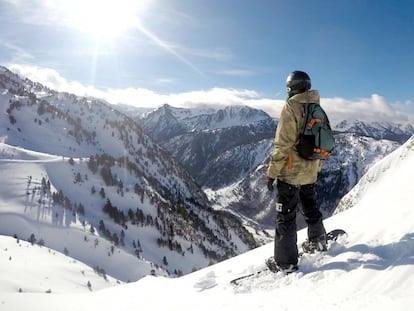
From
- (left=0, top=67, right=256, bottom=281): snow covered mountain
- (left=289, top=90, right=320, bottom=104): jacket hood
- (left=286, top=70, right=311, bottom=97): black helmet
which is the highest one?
(left=286, top=70, right=311, bottom=97): black helmet

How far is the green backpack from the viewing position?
20.7 feet

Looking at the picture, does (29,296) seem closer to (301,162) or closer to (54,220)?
(301,162)

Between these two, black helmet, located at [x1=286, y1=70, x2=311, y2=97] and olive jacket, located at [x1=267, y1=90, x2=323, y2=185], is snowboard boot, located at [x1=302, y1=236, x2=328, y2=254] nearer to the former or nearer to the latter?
olive jacket, located at [x1=267, y1=90, x2=323, y2=185]

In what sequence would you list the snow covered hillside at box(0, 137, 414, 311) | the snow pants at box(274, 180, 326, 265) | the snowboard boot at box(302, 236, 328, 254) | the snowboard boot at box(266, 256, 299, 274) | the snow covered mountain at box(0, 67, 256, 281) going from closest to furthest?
the snow covered hillside at box(0, 137, 414, 311) < the snowboard boot at box(266, 256, 299, 274) < the snow pants at box(274, 180, 326, 265) < the snowboard boot at box(302, 236, 328, 254) < the snow covered mountain at box(0, 67, 256, 281)

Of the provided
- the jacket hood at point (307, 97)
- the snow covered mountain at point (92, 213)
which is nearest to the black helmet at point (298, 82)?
the jacket hood at point (307, 97)

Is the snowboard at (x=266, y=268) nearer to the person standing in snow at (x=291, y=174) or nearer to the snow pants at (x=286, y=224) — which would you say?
the person standing in snow at (x=291, y=174)

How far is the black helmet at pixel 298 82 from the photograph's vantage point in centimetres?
648

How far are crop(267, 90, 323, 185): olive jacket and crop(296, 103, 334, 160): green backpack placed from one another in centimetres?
9

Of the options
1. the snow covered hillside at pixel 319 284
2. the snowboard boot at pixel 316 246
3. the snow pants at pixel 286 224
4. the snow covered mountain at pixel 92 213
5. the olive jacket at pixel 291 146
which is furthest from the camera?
the snow covered mountain at pixel 92 213

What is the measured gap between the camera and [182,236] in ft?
446

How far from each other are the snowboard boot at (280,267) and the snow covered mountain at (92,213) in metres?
73.9

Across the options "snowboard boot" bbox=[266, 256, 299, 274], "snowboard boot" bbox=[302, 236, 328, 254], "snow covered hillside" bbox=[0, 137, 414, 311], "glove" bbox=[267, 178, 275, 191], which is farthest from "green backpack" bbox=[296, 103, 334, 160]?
"snowboard boot" bbox=[266, 256, 299, 274]

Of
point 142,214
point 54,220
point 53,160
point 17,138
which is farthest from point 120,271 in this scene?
point 17,138

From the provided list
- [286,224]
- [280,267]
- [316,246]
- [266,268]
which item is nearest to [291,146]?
[286,224]
